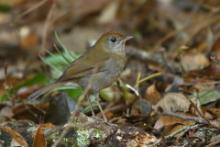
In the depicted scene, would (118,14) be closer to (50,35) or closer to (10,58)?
(50,35)

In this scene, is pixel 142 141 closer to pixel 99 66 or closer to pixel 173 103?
pixel 173 103

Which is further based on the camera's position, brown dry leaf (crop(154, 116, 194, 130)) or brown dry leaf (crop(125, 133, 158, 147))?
brown dry leaf (crop(154, 116, 194, 130))

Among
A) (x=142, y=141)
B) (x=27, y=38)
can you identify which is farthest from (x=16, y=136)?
(x=27, y=38)

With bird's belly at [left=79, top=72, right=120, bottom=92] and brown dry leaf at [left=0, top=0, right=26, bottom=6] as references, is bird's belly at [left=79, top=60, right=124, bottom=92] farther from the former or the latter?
brown dry leaf at [left=0, top=0, right=26, bottom=6]

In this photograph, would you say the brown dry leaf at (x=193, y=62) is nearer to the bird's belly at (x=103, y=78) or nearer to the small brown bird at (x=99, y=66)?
the small brown bird at (x=99, y=66)

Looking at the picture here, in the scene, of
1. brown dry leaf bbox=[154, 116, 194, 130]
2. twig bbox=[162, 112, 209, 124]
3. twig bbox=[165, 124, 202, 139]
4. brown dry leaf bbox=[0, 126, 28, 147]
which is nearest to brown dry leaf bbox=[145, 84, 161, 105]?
brown dry leaf bbox=[154, 116, 194, 130]
